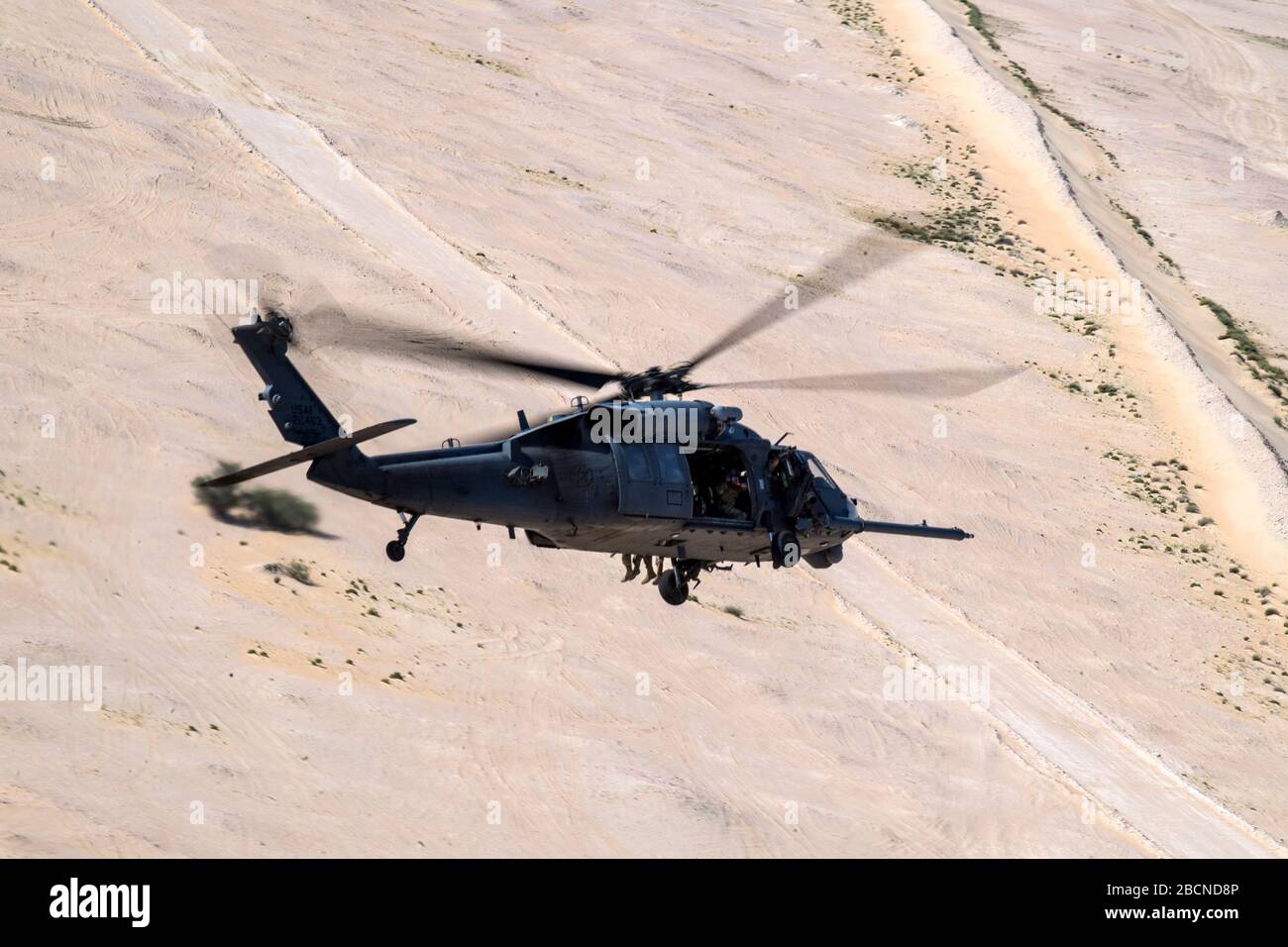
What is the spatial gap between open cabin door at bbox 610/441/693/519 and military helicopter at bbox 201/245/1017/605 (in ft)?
0.07

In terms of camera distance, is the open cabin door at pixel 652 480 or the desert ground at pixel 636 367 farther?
A: the desert ground at pixel 636 367

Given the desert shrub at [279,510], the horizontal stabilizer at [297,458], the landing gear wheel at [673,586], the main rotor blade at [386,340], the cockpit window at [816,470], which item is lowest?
the desert shrub at [279,510]

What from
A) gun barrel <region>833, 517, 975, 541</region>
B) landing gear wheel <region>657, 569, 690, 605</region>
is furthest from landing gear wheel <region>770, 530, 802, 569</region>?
landing gear wheel <region>657, 569, 690, 605</region>

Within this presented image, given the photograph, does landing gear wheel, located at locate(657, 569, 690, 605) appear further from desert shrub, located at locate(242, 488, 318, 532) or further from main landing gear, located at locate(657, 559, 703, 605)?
desert shrub, located at locate(242, 488, 318, 532)

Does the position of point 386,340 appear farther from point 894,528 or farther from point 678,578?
point 894,528

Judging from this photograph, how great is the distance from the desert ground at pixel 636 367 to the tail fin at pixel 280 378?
1.17m

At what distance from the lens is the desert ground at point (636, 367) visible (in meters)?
30.7

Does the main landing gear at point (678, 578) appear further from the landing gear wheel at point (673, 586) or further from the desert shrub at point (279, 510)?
the desert shrub at point (279, 510)

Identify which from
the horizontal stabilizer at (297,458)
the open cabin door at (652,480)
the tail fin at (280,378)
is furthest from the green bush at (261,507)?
the horizontal stabilizer at (297,458)

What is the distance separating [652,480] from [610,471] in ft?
2.25

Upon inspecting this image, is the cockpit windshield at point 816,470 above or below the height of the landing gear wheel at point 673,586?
above

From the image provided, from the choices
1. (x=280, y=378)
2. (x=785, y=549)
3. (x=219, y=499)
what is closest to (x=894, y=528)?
(x=785, y=549)

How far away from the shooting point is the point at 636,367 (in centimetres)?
5147
